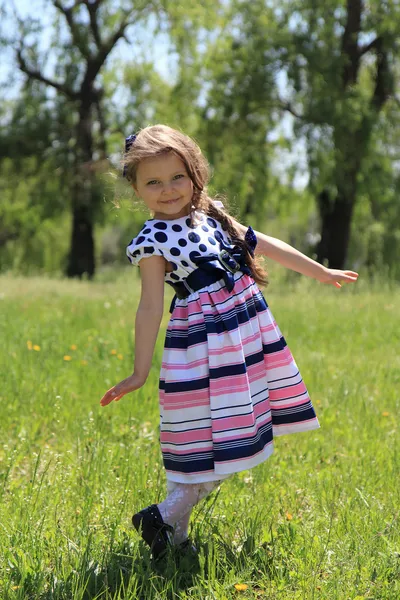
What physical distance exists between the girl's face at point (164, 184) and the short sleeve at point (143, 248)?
163 mm

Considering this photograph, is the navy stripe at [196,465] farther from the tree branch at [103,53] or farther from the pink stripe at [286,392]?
the tree branch at [103,53]

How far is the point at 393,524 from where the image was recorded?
2920mm

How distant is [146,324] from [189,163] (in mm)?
685

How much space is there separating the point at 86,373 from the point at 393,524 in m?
3.02

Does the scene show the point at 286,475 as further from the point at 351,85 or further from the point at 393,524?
the point at 351,85

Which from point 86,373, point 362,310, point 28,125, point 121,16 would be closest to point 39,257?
point 28,125

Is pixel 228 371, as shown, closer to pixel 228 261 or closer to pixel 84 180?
pixel 228 261

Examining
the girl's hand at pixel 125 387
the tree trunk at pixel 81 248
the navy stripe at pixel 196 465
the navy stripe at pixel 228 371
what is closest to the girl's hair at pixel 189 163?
the navy stripe at pixel 228 371

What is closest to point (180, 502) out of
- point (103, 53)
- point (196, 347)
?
point (196, 347)

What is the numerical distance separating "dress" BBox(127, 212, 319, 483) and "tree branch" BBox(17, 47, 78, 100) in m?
17.6

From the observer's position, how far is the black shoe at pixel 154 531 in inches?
106

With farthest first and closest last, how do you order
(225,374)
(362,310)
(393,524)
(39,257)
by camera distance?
(39,257) → (362,310) → (393,524) → (225,374)

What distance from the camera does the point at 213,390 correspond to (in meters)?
2.67

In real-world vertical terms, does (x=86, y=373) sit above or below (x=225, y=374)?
below
